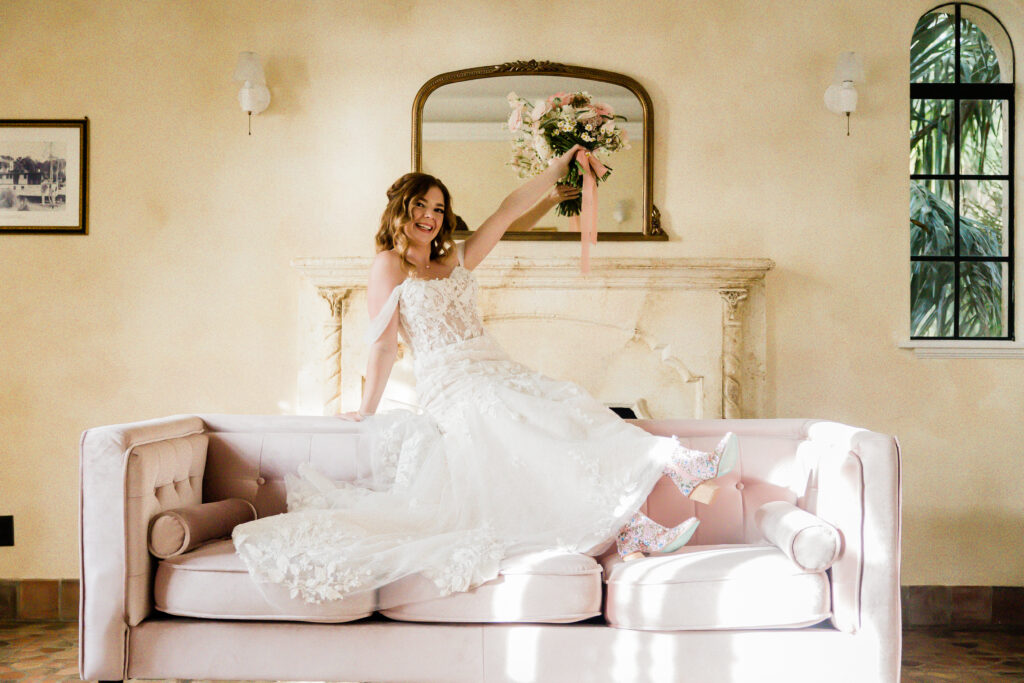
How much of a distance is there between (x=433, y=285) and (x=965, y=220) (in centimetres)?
287

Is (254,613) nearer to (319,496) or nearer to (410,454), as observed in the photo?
(319,496)

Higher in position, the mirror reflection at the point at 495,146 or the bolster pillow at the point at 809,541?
the mirror reflection at the point at 495,146

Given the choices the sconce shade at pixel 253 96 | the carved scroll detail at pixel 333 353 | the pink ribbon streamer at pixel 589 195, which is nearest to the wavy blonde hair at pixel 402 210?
the pink ribbon streamer at pixel 589 195

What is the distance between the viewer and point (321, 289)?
3.64m

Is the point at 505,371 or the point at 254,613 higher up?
the point at 505,371

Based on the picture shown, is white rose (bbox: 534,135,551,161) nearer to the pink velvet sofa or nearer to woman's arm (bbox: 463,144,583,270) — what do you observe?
woman's arm (bbox: 463,144,583,270)

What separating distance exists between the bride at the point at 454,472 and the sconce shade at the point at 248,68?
4.54 ft

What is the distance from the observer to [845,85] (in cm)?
358

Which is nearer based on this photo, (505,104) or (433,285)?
(433,285)

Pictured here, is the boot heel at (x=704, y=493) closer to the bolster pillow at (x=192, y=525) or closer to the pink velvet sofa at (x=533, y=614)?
the pink velvet sofa at (x=533, y=614)

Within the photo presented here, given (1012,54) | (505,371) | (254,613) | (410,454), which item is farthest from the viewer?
Result: (1012,54)

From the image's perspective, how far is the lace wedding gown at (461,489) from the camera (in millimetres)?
2031

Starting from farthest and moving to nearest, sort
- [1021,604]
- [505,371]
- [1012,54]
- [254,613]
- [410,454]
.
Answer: [1012,54] < [1021,604] < [505,371] < [410,454] < [254,613]

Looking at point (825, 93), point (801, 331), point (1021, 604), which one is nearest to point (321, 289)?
point (801, 331)
